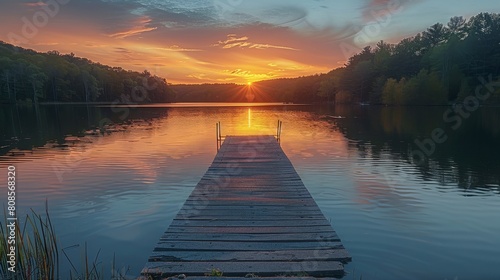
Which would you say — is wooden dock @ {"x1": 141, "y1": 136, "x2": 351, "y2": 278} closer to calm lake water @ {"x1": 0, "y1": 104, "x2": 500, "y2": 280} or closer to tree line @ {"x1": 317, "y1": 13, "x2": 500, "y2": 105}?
calm lake water @ {"x1": 0, "y1": 104, "x2": 500, "y2": 280}

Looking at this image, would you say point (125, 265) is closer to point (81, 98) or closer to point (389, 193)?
point (389, 193)

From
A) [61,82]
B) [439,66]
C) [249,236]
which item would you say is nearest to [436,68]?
[439,66]

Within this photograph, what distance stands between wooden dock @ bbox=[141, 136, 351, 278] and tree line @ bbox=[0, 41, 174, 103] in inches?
3791

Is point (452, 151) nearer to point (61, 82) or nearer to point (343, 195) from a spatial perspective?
point (343, 195)

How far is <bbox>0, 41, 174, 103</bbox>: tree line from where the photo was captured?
88500 millimetres

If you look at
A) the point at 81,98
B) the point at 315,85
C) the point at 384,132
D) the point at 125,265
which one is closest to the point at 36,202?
the point at 125,265

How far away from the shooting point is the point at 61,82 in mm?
107062

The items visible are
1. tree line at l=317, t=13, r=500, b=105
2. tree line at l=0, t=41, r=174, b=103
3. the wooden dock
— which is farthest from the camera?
tree line at l=0, t=41, r=174, b=103

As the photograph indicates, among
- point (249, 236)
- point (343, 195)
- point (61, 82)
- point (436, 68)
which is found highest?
point (436, 68)

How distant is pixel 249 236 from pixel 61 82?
11928 centimetres

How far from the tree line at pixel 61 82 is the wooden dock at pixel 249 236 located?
316 feet

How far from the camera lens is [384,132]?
32.4 meters

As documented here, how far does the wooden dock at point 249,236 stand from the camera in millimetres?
5219

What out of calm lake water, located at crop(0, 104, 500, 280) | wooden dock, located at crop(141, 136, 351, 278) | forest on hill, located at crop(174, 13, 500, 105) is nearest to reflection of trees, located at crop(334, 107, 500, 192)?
calm lake water, located at crop(0, 104, 500, 280)
